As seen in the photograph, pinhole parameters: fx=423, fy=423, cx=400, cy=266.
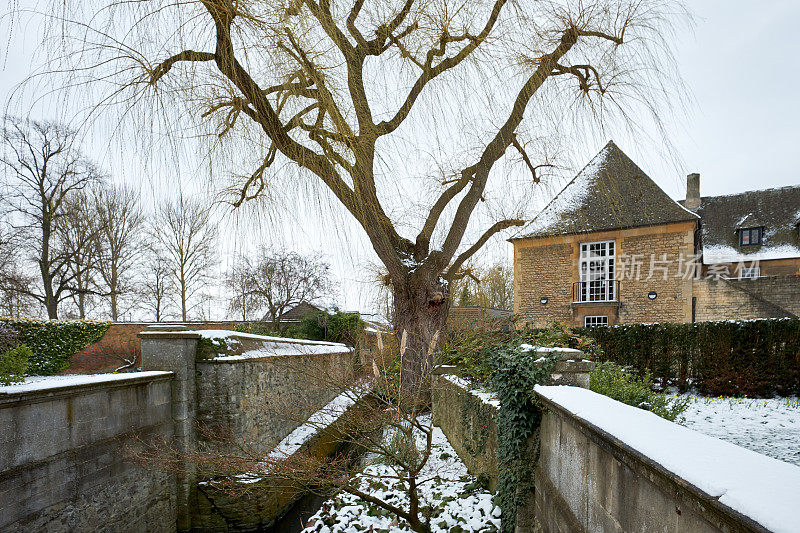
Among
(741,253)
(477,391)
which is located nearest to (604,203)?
(477,391)

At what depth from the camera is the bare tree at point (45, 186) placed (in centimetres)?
241

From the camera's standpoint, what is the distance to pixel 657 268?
52.2 feet

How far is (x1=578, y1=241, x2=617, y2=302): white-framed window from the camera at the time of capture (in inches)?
666

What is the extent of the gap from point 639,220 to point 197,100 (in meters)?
16.4

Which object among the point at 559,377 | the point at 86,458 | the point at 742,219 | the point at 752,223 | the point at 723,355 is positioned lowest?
the point at 86,458

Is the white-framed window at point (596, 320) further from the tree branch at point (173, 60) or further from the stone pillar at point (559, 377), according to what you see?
the tree branch at point (173, 60)

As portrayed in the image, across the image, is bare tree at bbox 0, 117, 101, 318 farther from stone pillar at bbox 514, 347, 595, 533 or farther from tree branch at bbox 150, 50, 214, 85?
stone pillar at bbox 514, 347, 595, 533

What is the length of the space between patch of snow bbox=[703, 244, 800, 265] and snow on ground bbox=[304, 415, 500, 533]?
19.7m

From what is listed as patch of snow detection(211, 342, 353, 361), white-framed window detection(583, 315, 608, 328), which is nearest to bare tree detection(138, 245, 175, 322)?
patch of snow detection(211, 342, 353, 361)

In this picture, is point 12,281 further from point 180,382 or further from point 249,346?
point 180,382

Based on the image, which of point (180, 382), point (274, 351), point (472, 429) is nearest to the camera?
point (472, 429)

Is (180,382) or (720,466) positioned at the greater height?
(720,466)

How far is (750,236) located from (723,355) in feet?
46.7

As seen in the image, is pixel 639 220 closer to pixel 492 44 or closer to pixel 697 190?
pixel 697 190
